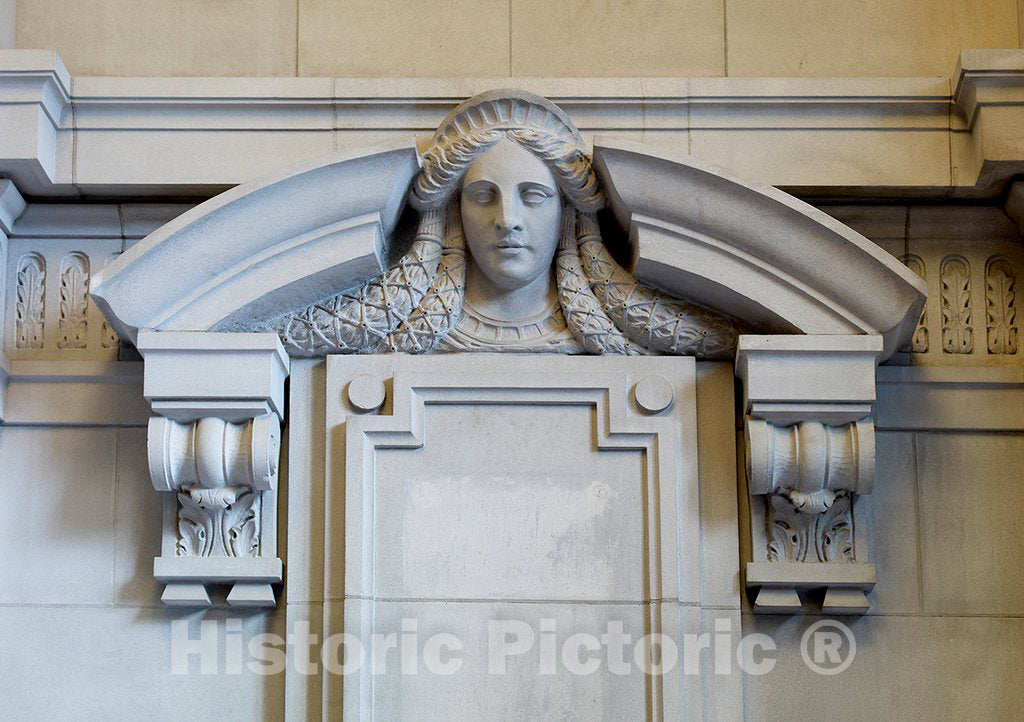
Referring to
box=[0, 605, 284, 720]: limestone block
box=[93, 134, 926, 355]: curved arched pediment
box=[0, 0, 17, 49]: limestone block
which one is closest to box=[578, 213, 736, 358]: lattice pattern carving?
box=[93, 134, 926, 355]: curved arched pediment

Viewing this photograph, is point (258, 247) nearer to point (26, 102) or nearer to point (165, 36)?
point (26, 102)

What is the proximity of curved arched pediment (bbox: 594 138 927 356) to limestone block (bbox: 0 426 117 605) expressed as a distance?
5.67ft

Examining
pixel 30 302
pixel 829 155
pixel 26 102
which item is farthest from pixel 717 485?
pixel 26 102

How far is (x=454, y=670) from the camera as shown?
5277 mm

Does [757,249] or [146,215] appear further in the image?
[146,215]

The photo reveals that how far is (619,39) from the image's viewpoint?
19.1 feet

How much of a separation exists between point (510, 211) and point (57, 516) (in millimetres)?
1628

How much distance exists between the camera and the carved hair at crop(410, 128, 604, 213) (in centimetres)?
537

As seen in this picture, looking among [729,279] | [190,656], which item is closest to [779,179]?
[729,279]

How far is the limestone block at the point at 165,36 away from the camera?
5.82m

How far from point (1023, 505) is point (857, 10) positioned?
1.63m

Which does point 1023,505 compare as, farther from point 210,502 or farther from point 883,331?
point 210,502

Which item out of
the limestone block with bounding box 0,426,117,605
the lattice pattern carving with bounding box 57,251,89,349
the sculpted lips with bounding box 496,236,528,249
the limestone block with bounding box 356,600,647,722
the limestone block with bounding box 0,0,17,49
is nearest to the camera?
the limestone block with bounding box 356,600,647,722

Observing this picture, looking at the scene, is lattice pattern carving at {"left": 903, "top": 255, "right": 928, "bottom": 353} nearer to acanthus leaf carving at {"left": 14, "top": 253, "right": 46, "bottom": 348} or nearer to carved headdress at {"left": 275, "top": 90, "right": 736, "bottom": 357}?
carved headdress at {"left": 275, "top": 90, "right": 736, "bottom": 357}
